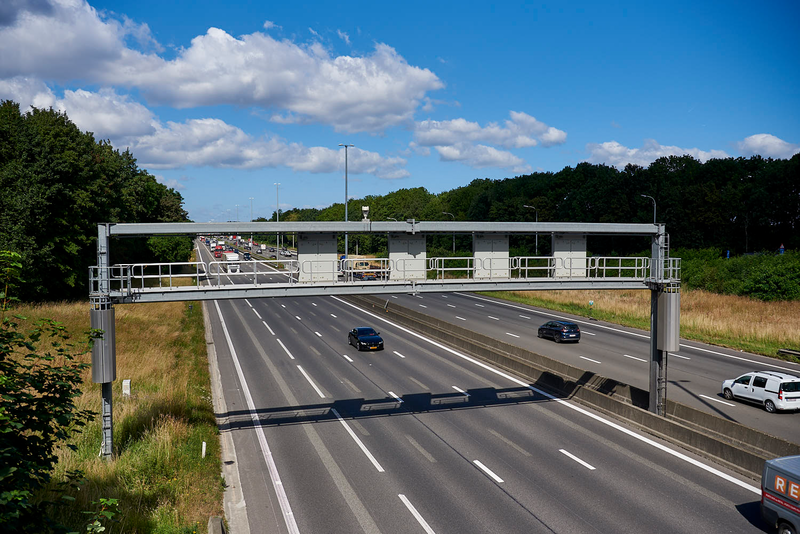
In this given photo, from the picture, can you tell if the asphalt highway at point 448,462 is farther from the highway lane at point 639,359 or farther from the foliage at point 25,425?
the foliage at point 25,425

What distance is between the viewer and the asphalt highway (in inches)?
511

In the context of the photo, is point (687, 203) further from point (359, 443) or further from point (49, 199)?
point (49, 199)

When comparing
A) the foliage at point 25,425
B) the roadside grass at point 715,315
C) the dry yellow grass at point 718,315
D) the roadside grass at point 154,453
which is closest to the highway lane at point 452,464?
the roadside grass at point 154,453

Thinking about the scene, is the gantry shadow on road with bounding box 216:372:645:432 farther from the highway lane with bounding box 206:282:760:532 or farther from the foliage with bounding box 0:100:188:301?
the foliage with bounding box 0:100:188:301

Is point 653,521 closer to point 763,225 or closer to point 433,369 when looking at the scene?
point 433,369

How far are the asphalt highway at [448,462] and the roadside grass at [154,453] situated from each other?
1211 mm

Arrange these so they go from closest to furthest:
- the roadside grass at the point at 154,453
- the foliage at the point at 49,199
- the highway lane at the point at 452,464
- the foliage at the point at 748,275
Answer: the roadside grass at the point at 154,453, the highway lane at the point at 452,464, the foliage at the point at 49,199, the foliage at the point at 748,275

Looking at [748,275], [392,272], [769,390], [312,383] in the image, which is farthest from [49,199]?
[748,275]

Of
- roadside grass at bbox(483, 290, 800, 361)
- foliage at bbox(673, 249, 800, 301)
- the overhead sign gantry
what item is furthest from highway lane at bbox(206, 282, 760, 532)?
foliage at bbox(673, 249, 800, 301)

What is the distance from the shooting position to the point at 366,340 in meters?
33.7

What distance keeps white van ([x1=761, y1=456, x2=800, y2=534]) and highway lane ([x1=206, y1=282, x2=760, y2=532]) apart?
2.36ft

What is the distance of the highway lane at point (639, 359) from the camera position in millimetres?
21109

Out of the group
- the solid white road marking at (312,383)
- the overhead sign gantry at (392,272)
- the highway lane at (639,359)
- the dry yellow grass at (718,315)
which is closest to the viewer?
the overhead sign gantry at (392,272)

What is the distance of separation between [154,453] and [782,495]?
1609cm
